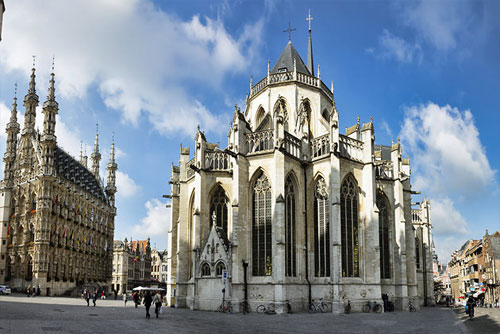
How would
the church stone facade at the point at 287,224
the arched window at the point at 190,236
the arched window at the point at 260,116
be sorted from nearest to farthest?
1. the church stone facade at the point at 287,224
2. the arched window at the point at 190,236
3. the arched window at the point at 260,116

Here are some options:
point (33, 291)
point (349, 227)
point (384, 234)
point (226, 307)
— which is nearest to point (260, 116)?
point (349, 227)

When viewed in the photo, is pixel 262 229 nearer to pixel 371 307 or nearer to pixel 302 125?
pixel 371 307

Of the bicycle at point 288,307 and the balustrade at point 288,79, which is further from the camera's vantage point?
the balustrade at point 288,79

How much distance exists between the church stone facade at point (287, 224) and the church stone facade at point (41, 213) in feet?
87.6

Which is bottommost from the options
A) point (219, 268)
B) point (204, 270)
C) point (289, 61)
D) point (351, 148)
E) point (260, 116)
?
point (204, 270)

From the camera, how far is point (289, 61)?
44344mm

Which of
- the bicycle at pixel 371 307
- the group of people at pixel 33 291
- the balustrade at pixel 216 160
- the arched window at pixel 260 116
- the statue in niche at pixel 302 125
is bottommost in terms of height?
the group of people at pixel 33 291

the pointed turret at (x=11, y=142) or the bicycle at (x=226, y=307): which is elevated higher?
the pointed turret at (x=11, y=142)

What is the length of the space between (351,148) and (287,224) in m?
8.35

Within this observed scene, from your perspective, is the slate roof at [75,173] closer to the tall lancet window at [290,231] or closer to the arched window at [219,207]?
the arched window at [219,207]

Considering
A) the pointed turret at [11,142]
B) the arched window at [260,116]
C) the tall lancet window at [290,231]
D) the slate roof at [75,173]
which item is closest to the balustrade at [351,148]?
the tall lancet window at [290,231]

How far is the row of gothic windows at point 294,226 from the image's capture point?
106ft

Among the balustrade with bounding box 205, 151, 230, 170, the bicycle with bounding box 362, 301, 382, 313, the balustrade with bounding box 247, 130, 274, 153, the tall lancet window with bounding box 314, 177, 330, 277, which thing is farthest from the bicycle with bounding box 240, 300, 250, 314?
the balustrade with bounding box 247, 130, 274, 153

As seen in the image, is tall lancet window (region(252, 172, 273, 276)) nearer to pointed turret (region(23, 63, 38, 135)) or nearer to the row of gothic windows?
the row of gothic windows
